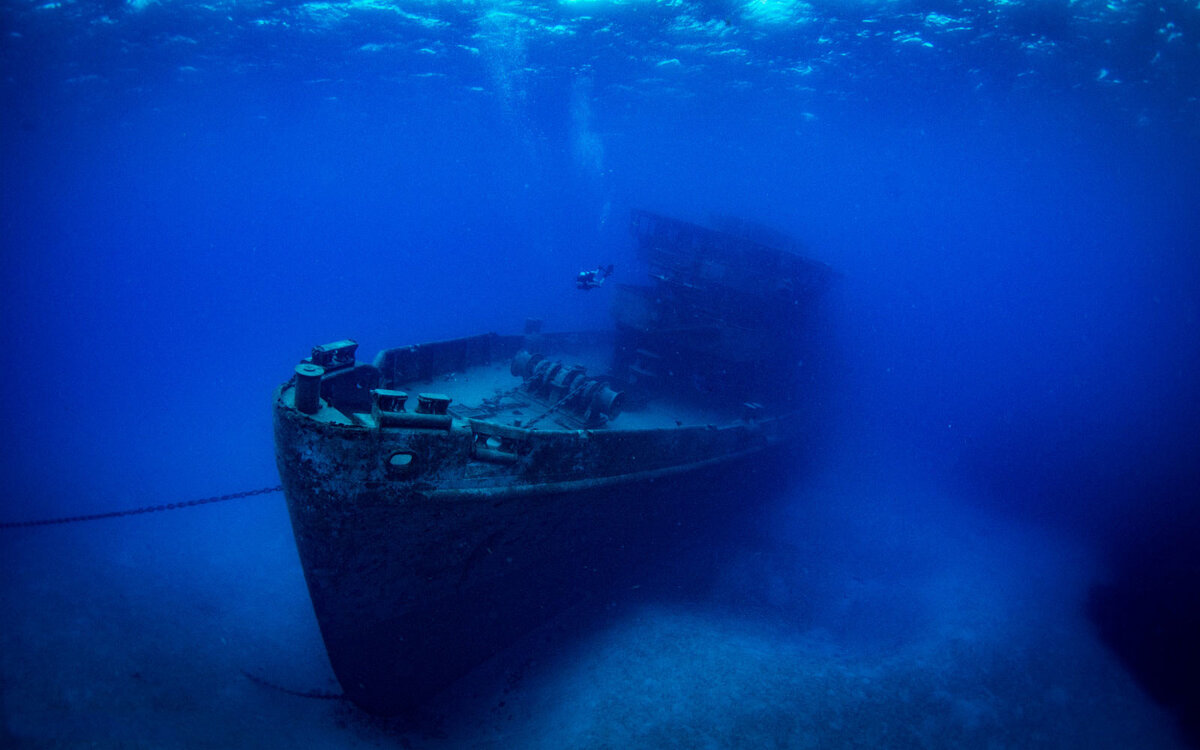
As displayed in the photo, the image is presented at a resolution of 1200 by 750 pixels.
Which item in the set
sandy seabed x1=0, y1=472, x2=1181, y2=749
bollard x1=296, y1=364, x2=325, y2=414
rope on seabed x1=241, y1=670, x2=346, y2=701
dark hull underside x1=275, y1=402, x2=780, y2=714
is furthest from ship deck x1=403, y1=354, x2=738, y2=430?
rope on seabed x1=241, y1=670, x2=346, y2=701

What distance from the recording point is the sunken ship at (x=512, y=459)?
391 cm

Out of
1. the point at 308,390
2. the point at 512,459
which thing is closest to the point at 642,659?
the point at 512,459

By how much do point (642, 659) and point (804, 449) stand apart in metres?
7.21

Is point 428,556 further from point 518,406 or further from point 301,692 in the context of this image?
point 301,692

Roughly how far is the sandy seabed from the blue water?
55mm

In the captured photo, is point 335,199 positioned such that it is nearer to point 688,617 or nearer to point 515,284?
point 515,284

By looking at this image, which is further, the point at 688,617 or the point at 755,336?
the point at 755,336

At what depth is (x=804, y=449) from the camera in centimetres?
1135

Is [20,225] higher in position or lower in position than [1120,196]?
lower

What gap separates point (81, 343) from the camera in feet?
171

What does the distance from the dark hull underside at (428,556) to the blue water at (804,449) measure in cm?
67

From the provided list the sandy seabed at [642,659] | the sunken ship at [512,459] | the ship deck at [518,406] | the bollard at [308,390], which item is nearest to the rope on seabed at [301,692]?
the sandy seabed at [642,659]

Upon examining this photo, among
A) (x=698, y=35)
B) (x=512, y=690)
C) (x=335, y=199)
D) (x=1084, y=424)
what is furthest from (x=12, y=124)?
(x=335, y=199)

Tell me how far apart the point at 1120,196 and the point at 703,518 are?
131 feet
